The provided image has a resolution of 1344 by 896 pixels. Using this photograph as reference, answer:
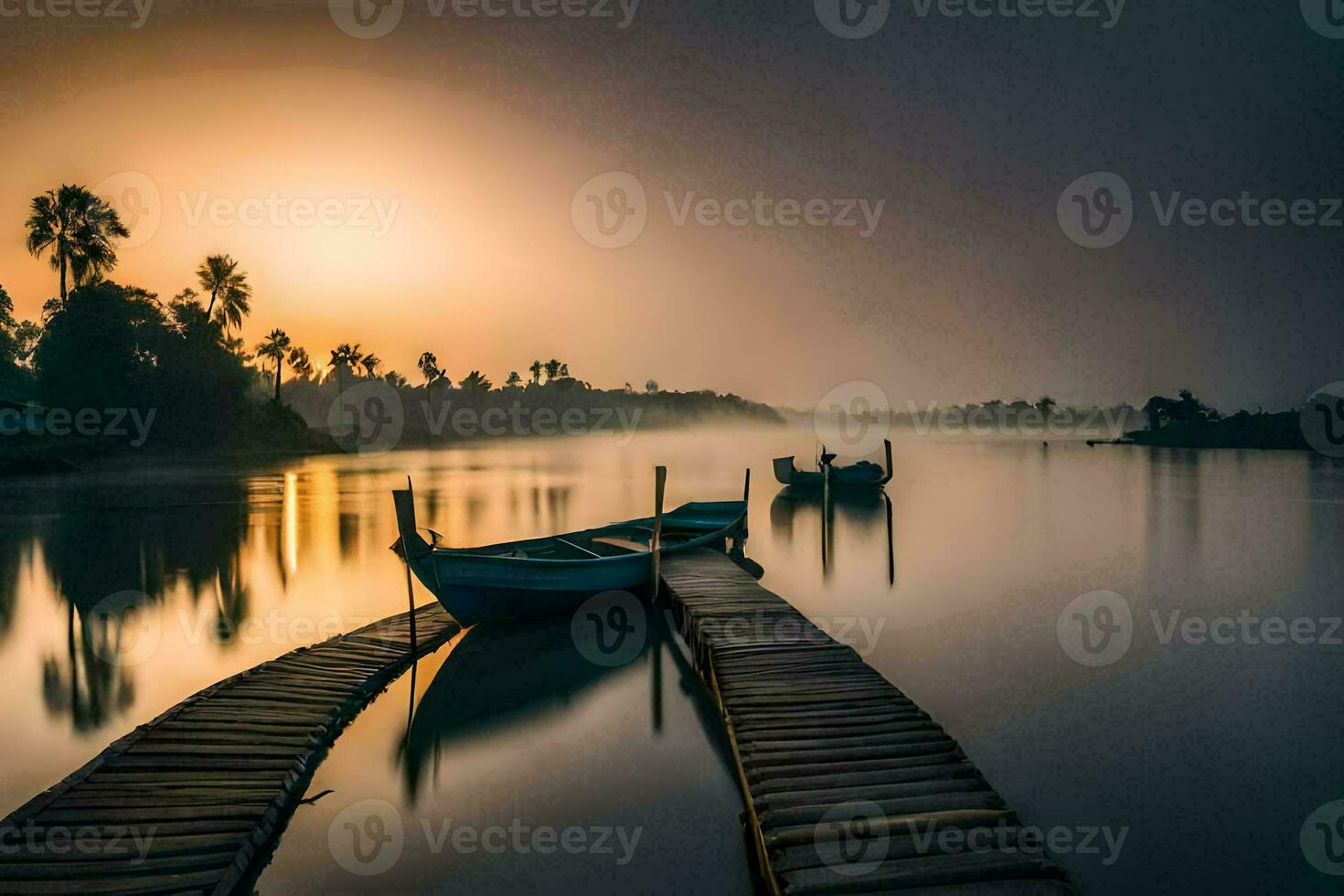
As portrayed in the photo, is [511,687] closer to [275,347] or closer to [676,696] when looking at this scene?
[676,696]

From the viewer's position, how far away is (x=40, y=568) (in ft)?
74.3

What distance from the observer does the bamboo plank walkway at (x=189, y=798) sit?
588 centimetres

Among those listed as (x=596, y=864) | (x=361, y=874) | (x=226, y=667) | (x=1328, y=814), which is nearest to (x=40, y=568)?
(x=226, y=667)

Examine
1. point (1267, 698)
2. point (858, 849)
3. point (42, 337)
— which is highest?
point (42, 337)

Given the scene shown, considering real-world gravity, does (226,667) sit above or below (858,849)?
below

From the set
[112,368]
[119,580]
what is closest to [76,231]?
[112,368]

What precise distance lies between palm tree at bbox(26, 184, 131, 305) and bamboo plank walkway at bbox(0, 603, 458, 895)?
6683 centimetres

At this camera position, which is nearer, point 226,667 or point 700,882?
point 700,882

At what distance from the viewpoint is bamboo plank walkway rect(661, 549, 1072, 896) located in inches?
221

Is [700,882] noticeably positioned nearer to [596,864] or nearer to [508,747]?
[596,864]

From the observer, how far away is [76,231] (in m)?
60.9

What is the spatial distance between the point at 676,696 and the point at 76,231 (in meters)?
71.2

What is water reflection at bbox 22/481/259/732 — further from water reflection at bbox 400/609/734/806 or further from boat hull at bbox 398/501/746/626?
boat hull at bbox 398/501/746/626

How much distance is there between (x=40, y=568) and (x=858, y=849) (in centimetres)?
2641
